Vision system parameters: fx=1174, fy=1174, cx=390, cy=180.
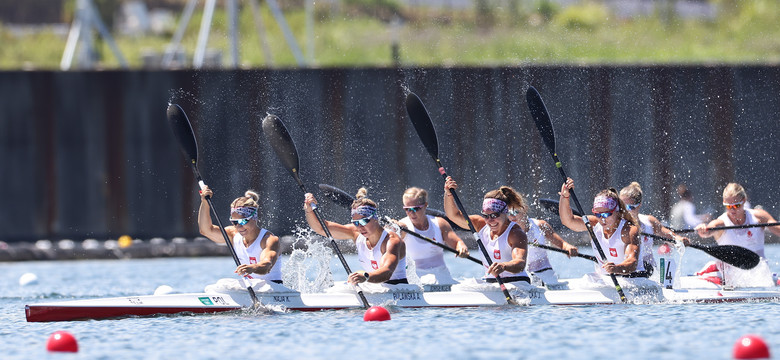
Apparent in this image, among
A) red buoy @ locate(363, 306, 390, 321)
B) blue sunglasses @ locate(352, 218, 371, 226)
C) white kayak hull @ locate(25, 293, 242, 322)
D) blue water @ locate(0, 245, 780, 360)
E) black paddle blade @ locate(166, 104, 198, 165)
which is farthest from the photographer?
black paddle blade @ locate(166, 104, 198, 165)

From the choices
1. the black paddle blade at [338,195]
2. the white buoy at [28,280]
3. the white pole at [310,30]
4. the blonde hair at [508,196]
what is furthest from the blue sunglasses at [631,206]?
the white pole at [310,30]

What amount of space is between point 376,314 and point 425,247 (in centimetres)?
193

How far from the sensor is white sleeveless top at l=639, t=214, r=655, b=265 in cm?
1340

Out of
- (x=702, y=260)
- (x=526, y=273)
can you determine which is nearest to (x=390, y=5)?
(x=702, y=260)

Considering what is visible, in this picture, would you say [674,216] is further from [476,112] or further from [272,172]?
[272,172]

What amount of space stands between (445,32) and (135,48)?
9307mm

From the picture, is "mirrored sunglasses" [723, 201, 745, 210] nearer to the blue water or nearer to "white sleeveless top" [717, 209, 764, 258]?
"white sleeveless top" [717, 209, 764, 258]

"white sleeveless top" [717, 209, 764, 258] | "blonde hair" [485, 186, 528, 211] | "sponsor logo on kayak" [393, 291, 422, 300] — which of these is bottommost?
"sponsor logo on kayak" [393, 291, 422, 300]

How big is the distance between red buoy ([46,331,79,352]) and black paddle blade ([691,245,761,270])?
750 centimetres

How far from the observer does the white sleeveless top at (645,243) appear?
13398 millimetres

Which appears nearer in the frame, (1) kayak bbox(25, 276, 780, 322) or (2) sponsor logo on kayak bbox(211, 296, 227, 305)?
(1) kayak bbox(25, 276, 780, 322)

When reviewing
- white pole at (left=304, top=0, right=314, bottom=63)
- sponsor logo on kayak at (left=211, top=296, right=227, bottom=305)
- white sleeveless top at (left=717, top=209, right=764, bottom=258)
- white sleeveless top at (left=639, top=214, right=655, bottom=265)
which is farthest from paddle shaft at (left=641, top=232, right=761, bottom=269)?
white pole at (left=304, top=0, right=314, bottom=63)

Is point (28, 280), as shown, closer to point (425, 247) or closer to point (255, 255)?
point (255, 255)

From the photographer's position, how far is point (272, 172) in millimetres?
20141
